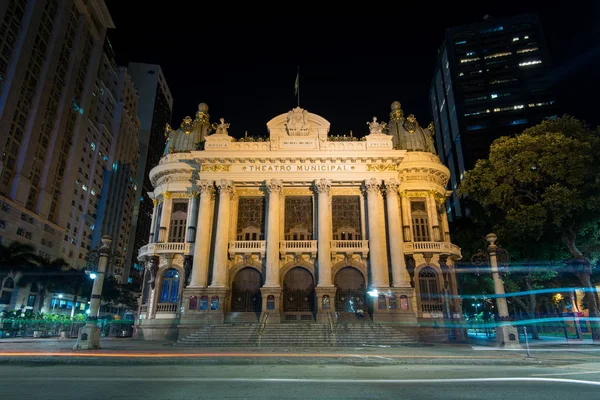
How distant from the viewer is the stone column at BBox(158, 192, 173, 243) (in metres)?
33.4

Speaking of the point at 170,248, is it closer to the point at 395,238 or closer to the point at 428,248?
the point at 395,238

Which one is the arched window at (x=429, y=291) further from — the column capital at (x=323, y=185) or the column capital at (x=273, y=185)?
the column capital at (x=273, y=185)

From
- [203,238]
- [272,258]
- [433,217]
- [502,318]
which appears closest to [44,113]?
[203,238]

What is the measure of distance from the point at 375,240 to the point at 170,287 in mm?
18205

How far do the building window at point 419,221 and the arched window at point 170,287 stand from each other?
21.7m

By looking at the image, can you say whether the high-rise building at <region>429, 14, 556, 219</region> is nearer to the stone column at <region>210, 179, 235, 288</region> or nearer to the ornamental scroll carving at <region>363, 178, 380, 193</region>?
the ornamental scroll carving at <region>363, 178, 380, 193</region>

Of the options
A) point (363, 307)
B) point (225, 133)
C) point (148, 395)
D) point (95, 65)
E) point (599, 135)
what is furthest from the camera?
point (95, 65)

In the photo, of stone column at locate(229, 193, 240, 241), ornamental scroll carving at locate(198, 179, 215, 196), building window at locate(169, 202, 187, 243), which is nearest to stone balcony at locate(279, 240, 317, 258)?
stone column at locate(229, 193, 240, 241)

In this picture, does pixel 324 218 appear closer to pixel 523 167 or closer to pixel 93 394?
pixel 523 167

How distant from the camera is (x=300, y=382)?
946cm

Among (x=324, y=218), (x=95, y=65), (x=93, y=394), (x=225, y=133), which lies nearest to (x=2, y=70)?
(x=95, y=65)

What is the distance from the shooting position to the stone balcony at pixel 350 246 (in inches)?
1233

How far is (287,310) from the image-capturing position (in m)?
30.8

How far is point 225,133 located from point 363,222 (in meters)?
15.2
